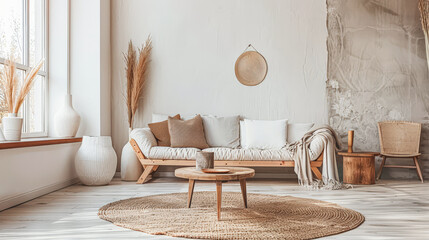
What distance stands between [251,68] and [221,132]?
1075mm

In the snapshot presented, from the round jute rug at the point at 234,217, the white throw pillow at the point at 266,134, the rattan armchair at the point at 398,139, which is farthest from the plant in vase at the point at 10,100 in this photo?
the rattan armchair at the point at 398,139

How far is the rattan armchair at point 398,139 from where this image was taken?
17.0 feet

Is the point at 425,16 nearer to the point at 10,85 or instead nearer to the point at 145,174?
the point at 145,174

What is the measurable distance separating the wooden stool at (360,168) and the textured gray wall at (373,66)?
0.74m

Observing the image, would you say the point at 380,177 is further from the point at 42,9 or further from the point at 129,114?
the point at 42,9

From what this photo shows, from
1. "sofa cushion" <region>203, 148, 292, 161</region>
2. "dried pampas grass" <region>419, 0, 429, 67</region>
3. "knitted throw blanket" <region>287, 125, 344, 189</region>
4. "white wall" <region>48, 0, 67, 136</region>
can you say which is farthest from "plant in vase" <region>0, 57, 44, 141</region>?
"dried pampas grass" <region>419, 0, 429, 67</region>

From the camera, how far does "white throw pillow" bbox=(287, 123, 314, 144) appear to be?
520cm

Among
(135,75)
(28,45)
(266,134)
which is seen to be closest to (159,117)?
(135,75)

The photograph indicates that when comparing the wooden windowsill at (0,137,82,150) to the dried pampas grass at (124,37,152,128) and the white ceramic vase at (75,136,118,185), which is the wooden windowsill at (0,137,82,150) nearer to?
the white ceramic vase at (75,136,118,185)

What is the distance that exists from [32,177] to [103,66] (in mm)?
2075

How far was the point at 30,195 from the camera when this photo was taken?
3.68 m

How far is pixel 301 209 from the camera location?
3.23 meters

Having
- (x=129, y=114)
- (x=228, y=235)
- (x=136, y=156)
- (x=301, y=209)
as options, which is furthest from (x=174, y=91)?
(x=228, y=235)

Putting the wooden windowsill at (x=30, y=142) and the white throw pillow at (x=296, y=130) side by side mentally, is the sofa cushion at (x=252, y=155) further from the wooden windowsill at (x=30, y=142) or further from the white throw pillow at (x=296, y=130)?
→ the wooden windowsill at (x=30, y=142)
